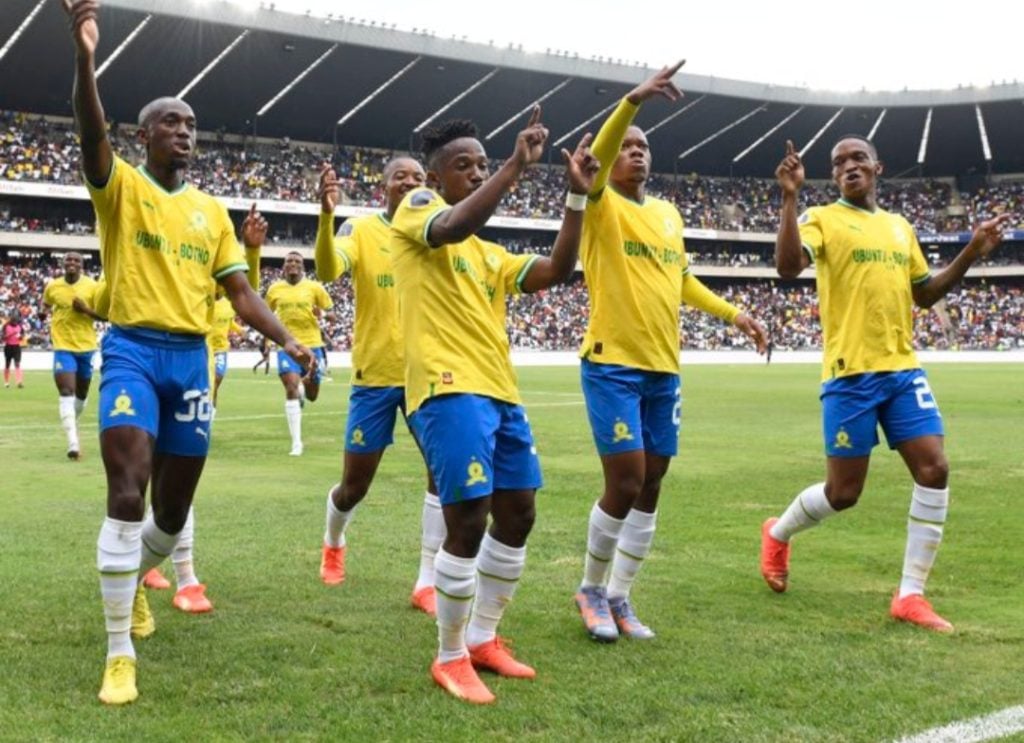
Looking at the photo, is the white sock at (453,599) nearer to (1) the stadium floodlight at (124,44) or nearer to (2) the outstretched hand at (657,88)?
(2) the outstretched hand at (657,88)

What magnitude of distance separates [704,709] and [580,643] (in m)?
1.14

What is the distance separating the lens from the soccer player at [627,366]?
5379 mm

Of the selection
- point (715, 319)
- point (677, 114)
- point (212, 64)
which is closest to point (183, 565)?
point (212, 64)

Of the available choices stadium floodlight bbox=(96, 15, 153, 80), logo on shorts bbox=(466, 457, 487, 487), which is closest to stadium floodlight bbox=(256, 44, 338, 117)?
stadium floodlight bbox=(96, 15, 153, 80)

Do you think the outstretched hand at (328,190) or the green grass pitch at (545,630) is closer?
the green grass pitch at (545,630)

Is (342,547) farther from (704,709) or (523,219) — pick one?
(523,219)

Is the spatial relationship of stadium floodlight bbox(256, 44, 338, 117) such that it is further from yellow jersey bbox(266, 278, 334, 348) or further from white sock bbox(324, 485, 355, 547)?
white sock bbox(324, 485, 355, 547)

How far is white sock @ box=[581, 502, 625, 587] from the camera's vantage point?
5457mm

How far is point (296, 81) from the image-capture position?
55.0 meters

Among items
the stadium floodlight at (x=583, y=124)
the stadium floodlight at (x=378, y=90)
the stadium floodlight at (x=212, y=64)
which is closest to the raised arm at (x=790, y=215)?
the stadium floodlight at (x=212, y=64)

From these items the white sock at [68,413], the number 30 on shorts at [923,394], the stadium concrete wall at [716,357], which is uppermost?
the number 30 on shorts at [923,394]

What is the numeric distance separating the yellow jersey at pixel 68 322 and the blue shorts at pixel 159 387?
343 inches

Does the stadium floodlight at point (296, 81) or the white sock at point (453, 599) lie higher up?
the stadium floodlight at point (296, 81)

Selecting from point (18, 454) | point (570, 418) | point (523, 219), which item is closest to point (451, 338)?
point (18, 454)
